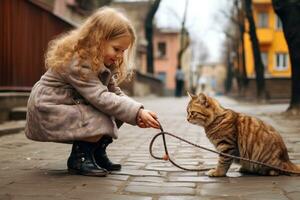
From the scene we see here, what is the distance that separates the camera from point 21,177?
4.30 m

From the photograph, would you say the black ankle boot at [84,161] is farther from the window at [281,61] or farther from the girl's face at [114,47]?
the window at [281,61]

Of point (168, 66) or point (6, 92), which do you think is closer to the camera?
point (6, 92)

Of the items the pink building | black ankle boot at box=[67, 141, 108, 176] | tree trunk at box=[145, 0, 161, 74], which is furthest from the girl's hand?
the pink building

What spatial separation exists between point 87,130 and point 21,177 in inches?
27.2

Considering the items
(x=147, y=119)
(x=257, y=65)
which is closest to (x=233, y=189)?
(x=147, y=119)

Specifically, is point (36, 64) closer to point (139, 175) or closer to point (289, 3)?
point (289, 3)

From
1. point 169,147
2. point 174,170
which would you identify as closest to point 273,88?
point 169,147

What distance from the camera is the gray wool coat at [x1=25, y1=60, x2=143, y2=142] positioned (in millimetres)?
4242

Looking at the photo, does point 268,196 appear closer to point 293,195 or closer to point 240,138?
point 293,195

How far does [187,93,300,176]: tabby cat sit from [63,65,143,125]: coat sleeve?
0.61 m

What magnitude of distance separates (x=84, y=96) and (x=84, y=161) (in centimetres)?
56

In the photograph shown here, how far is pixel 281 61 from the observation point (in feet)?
165

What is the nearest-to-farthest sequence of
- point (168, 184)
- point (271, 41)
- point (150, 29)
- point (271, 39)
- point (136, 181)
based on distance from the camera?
point (168, 184)
point (136, 181)
point (150, 29)
point (271, 39)
point (271, 41)

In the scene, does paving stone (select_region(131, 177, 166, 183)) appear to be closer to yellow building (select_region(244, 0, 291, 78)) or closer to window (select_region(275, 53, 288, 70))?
yellow building (select_region(244, 0, 291, 78))
